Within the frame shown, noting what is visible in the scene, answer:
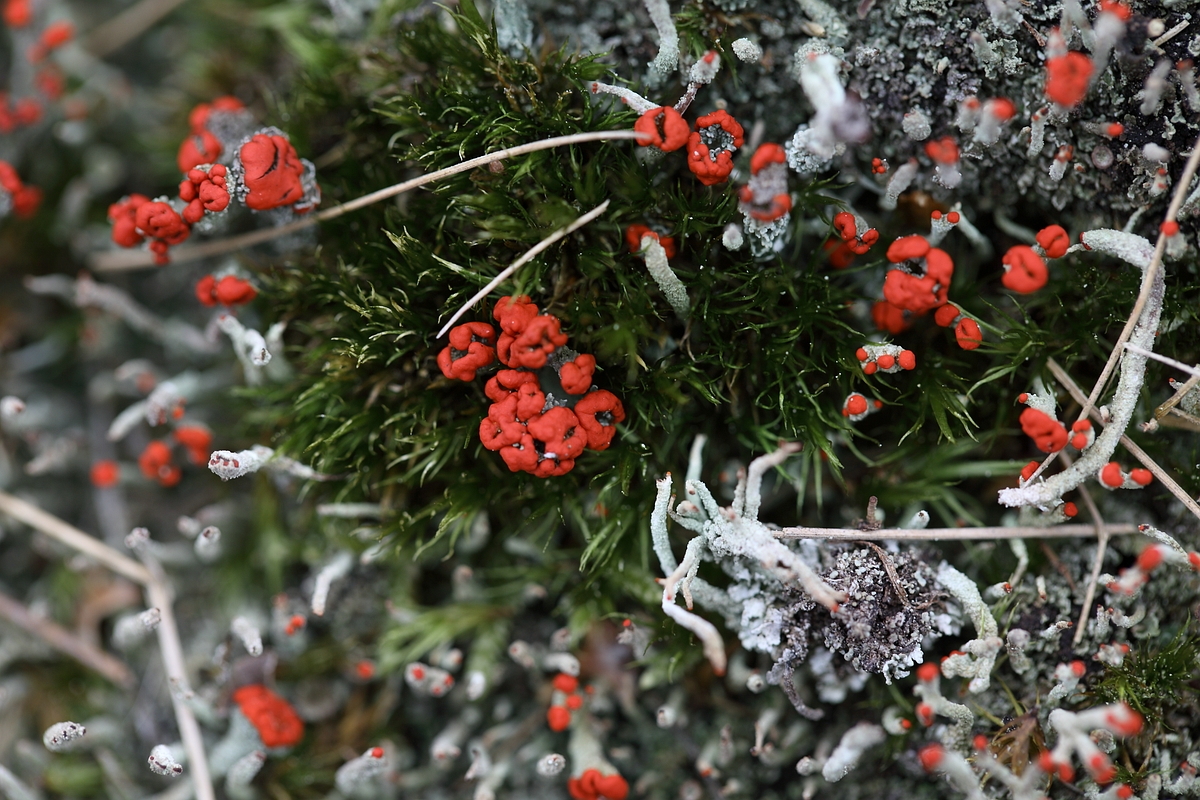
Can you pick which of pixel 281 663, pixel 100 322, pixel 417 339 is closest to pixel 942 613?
pixel 417 339

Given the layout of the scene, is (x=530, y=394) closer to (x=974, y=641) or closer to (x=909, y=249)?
(x=909, y=249)

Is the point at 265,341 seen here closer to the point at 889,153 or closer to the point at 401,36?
the point at 401,36

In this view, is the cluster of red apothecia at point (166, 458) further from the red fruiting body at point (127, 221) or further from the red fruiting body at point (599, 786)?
the red fruiting body at point (599, 786)

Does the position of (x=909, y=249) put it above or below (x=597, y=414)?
above

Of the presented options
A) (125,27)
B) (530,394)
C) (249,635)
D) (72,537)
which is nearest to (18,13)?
(125,27)

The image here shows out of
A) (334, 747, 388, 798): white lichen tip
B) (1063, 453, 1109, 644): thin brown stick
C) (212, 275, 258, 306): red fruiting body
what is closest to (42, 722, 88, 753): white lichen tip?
(334, 747, 388, 798): white lichen tip

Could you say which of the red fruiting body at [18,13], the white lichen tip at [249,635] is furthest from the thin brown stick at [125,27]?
the white lichen tip at [249,635]

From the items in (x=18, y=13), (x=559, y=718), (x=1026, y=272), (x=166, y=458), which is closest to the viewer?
(x=1026, y=272)
